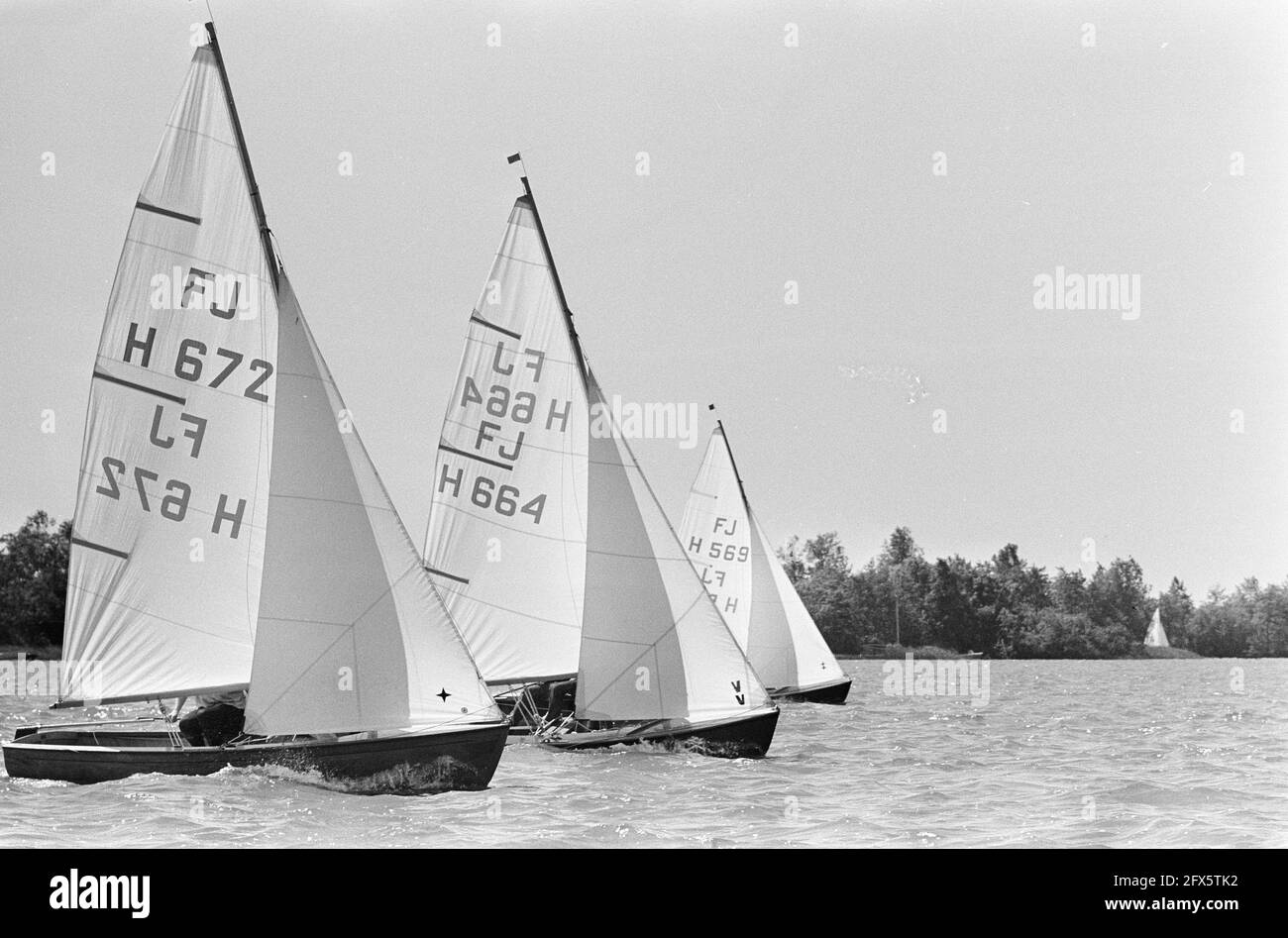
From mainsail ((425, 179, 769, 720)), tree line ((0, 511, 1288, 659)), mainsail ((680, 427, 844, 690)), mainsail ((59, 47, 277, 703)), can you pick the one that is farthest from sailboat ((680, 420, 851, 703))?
tree line ((0, 511, 1288, 659))

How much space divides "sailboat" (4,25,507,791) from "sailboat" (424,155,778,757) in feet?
20.1

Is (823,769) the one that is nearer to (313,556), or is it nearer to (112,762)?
(313,556)

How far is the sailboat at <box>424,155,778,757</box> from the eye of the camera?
1078 inches

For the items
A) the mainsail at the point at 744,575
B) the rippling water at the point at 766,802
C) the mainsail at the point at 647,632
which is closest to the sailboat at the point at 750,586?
the mainsail at the point at 744,575

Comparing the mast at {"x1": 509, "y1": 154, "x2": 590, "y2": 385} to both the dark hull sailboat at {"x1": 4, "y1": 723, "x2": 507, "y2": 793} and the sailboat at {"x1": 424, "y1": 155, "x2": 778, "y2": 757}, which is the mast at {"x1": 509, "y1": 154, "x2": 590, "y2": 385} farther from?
the dark hull sailboat at {"x1": 4, "y1": 723, "x2": 507, "y2": 793}

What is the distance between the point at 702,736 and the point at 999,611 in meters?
122

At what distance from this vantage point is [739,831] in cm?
1906

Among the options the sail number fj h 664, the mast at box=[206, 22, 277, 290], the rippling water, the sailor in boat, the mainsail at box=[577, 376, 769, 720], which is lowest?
the rippling water

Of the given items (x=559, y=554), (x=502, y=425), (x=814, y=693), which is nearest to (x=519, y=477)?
(x=502, y=425)

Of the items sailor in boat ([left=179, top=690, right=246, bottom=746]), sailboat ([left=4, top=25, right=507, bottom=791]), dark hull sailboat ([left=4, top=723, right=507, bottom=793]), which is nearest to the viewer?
dark hull sailboat ([left=4, top=723, right=507, bottom=793])

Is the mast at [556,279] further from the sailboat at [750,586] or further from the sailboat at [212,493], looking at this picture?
the sailboat at [750,586]

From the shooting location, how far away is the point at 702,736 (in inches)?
1075

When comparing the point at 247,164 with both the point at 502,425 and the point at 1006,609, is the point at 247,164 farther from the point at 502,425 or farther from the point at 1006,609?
the point at 1006,609

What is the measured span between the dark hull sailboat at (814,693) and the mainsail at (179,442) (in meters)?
28.7
